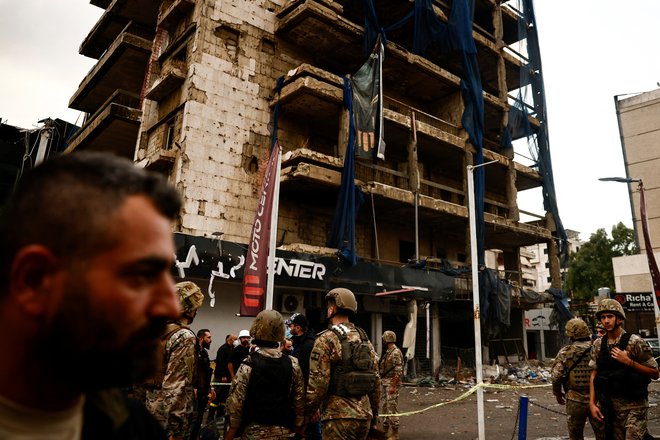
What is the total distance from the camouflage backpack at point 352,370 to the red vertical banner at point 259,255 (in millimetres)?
2579

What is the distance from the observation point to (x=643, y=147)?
32.6 metres

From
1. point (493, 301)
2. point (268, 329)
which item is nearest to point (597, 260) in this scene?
point (493, 301)

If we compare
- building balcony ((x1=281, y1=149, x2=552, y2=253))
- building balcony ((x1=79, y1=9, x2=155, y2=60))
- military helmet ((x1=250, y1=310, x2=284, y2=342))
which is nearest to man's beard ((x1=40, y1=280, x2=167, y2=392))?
military helmet ((x1=250, y1=310, x2=284, y2=342))

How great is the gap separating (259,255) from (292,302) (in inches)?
313

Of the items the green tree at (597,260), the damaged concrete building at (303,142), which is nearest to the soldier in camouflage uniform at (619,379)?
the damaged concrete building at (303,142)

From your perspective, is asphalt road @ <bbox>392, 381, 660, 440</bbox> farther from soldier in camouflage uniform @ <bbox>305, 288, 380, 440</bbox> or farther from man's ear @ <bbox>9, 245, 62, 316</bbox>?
man's ear @ <bbox>9, 245, 62, 316</bbox>

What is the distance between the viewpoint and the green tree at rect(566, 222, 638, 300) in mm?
39438

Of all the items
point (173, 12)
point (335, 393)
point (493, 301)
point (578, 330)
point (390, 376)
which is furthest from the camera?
point (493, 301)

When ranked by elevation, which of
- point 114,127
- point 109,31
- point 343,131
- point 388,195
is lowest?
point 388,195

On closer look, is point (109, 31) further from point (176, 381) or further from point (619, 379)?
point (619, 379)

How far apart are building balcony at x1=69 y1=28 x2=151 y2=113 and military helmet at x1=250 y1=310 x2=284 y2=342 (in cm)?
1804

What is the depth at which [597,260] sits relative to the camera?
40031 mm

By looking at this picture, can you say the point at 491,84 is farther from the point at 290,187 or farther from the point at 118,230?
the point at 118,230

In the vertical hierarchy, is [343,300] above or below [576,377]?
above
